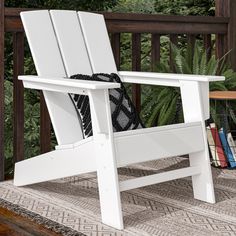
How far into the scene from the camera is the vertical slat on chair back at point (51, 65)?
10.2 feet

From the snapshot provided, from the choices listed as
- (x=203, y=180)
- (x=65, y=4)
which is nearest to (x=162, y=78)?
(x=203, y=180)

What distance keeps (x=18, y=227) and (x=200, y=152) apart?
980 millimetres

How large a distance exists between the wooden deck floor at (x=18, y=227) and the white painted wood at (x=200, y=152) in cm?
87

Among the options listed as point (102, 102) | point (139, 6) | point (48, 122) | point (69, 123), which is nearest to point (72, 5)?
point (139, 6)

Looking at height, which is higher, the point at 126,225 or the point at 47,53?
the point at 47,53

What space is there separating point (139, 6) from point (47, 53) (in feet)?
16.9

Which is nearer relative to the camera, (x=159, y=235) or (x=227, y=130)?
(x=159, y=235)

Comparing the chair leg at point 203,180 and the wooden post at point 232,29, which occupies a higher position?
the wooden post at point 232,29

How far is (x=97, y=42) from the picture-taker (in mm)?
3486

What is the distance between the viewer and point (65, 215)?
2.72m

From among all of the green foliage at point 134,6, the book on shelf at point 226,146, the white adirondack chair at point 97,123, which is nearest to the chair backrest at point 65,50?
the white adirondack chair at point 97,123

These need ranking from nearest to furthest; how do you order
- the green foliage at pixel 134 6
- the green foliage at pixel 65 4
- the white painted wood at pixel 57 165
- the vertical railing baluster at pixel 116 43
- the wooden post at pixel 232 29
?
the white painted wood at pixel 57 165, the vertical railing baluster at pixel 116 43, the wooden post at pixel 232 29, the green foliage at pixel 65 4, the green foliage at pixel 134 6

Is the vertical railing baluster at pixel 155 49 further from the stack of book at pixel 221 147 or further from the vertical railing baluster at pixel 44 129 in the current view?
the vertical railing baluster at pixel 44 129

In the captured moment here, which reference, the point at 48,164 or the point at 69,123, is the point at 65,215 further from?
the point at 69,123
